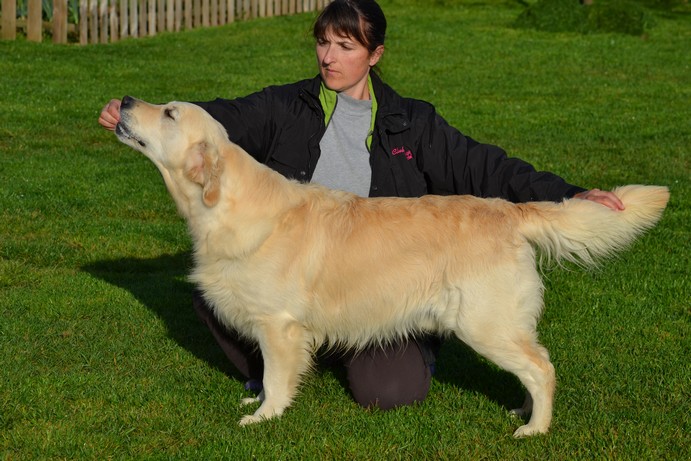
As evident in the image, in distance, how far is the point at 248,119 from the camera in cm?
522

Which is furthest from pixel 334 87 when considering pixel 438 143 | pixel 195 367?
pixel 195 367

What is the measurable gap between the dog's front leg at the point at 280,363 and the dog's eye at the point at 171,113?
111cm

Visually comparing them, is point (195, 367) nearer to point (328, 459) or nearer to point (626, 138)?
point (328, 459)

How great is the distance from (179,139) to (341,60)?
1174 mm

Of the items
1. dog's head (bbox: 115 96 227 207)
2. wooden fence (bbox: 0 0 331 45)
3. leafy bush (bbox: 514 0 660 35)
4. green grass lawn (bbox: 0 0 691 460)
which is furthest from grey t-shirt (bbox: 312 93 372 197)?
leafy bush (bbox: 514 0 660 35)

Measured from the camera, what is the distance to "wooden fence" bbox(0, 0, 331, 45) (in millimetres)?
17000

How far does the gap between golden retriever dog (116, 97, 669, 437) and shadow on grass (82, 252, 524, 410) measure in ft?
2.36

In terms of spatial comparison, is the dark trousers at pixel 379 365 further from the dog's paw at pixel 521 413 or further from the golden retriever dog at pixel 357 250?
the dog's paw at pixel 521 413

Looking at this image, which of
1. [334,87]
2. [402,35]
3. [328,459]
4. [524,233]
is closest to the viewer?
[328,459]

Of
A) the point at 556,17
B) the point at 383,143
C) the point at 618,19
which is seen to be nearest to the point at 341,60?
the point at 383,143

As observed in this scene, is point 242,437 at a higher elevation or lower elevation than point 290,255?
lower

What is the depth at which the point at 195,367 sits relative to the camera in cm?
543

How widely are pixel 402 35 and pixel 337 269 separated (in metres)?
16.4

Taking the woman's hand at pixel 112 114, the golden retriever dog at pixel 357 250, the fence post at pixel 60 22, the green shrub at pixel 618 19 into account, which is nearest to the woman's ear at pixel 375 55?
the golden retriever dog at pixel 357 250
